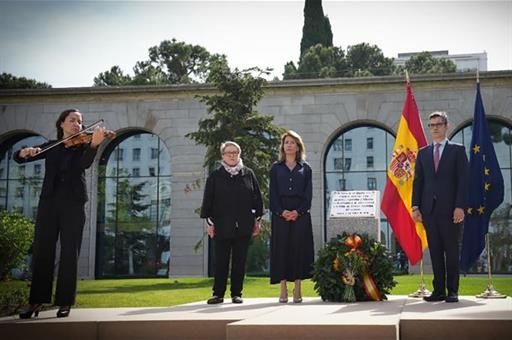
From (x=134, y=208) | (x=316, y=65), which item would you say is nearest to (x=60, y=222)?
(x=134, y=208)

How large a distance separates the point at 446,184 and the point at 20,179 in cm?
2408

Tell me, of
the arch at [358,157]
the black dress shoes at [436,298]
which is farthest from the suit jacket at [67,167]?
the arch at [358,157]

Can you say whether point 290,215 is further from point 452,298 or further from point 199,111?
point 199,111

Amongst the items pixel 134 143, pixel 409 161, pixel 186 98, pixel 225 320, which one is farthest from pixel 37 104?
pixel 225 320

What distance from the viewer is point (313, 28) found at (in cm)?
5431

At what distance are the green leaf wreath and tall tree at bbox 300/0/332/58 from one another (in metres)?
45.7

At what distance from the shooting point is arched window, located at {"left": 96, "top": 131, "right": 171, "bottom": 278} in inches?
1085

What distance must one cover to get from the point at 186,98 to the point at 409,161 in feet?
55.1

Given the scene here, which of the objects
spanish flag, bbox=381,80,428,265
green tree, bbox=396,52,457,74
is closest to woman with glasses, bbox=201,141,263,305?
spanish flag, bbox=381,80,428,265

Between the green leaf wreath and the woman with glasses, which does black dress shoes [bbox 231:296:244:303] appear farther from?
the green leaf wreath

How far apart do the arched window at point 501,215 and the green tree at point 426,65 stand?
2374 centimetres

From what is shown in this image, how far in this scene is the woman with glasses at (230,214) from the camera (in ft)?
29.8

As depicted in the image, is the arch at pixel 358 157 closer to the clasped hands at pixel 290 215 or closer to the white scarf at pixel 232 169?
the clasped hands at pixel 290 215

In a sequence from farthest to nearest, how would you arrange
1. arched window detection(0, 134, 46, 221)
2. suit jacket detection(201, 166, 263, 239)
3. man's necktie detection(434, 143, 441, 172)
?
arched window detection(0, 134, 46, 221), suit jacket detection(201, 166, 263, 239), man's necktie detection(434, 143, 441, 172)
